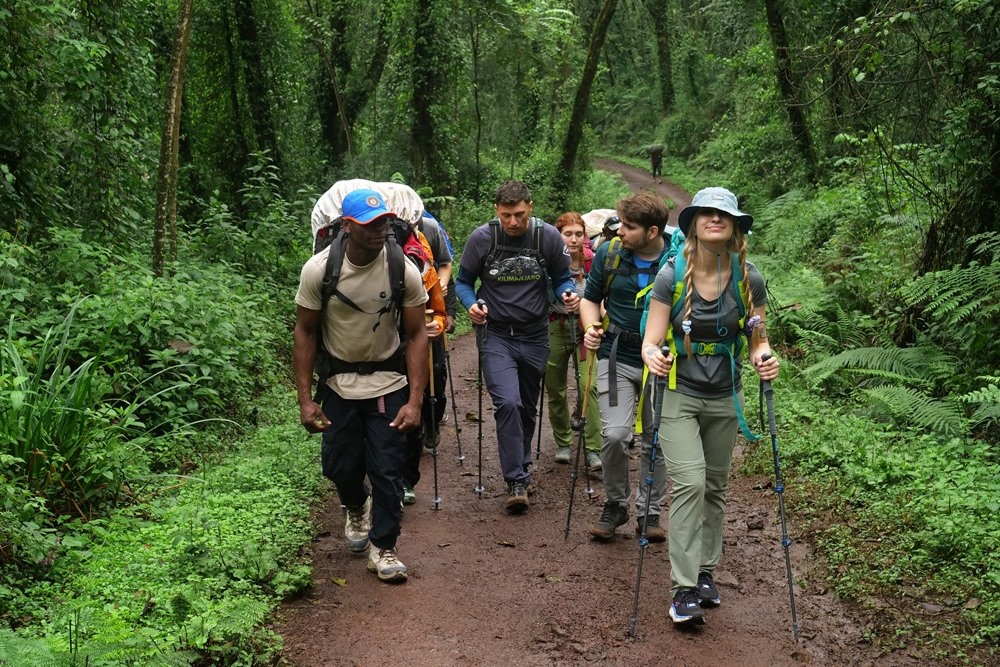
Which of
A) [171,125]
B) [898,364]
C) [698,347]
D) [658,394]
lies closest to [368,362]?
[658,394]

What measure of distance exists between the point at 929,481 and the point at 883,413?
1.67 m

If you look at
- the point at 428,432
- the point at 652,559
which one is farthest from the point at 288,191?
the point at 652,559

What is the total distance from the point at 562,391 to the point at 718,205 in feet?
12.2

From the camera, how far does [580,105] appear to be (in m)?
21.6

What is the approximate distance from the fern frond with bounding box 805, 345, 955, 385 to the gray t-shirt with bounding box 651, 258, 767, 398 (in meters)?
3.94

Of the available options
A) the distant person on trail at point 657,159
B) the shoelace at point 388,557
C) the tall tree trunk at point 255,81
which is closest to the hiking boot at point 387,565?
the shoelace at point 388,557

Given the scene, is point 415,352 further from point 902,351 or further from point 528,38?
point 528,38

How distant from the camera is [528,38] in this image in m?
21.4

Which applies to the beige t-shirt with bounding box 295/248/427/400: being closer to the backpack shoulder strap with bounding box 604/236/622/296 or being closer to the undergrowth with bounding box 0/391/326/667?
the undergrowth with bounding box 0/391/326/667

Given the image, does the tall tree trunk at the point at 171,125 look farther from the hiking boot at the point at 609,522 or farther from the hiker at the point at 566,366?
the hiking boot at the point at 609,522

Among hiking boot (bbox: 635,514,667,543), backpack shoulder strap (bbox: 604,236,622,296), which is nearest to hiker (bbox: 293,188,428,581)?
backpack shoulder strap (bbox: 604,236,622,296)

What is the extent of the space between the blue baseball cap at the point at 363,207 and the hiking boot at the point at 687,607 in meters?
2.78

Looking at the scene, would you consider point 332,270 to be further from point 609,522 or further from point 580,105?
point 580,105

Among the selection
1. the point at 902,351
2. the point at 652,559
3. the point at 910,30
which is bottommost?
the point at 652,559
